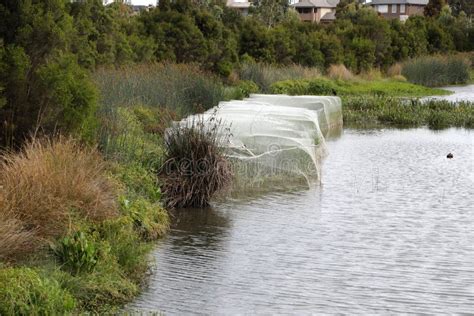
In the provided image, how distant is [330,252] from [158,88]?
10.0m

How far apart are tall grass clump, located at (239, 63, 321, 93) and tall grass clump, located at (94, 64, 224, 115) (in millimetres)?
8553

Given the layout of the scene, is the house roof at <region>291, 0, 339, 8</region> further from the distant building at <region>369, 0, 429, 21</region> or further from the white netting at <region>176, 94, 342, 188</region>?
the white netting at <region>176, 94, 342, 188</region>

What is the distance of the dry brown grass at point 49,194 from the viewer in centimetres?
954

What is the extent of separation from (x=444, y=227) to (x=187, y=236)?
12.6 feet

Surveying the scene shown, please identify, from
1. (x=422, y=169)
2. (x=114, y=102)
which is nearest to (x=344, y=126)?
(x=422, y=169)

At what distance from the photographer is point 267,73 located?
35.4 m

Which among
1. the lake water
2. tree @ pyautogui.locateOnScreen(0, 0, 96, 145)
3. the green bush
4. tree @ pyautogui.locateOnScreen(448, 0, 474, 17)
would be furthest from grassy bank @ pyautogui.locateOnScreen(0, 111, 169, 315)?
tree @ pyautogui.locateOnScreen(448, 0, 474, 17)

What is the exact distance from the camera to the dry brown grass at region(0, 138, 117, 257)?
954 cm

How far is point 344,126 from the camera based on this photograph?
98.0ft

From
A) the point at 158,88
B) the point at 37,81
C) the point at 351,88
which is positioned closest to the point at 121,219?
the point at 37,81

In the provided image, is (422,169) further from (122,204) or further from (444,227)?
(122,204)

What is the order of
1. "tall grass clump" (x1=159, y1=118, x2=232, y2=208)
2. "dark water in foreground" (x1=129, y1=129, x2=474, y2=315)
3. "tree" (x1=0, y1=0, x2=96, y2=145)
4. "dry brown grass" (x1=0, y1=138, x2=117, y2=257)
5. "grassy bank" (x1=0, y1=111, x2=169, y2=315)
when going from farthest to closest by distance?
"tall grass clump" (x1=159, y1=118, x2=232, y2=208), "tree" (x1=0, y1=0, x2=96, y2=145), "dark water in foreground" (x1=129, y1=129, x2=474, y2=315), "dry brown grass" (x1=0, y1=138, x2=117, y2=257), "grassy bank" (x1=0, y1=111, x2=169, y2=315)

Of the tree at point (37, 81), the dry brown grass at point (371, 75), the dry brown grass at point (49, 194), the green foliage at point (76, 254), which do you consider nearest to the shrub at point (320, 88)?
the dry brown grass at point (371, 75)

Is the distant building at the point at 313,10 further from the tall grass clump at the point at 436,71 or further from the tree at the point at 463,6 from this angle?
the tall grass clump at the point at 436,71
